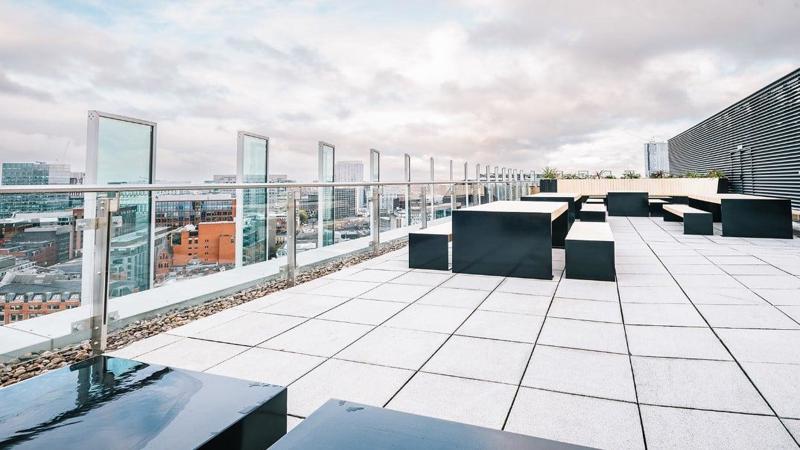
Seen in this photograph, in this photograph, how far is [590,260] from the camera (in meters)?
3.85

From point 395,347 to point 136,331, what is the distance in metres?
1.71

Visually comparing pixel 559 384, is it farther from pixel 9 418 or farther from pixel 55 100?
pixel 55 100

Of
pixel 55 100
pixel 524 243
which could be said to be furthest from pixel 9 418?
pixel 55 100

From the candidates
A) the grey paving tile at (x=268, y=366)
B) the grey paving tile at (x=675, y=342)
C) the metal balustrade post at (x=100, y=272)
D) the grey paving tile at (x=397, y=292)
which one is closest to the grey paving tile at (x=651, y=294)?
the grey paving tile at (x=675, y=342)

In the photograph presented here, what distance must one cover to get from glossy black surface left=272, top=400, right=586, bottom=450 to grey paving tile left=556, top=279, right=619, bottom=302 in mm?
2896

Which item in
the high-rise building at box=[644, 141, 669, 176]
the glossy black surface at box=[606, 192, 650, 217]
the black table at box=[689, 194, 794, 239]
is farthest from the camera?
the high-rise building at box=[644, 141, 669, 176]

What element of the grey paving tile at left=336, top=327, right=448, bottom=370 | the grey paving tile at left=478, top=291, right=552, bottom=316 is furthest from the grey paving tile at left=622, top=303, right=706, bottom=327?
the grey paving tile at left=336, top=327, right=448, bottom=370

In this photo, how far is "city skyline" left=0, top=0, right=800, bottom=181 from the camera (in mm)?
6173

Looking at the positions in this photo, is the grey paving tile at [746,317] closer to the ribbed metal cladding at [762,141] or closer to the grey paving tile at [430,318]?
the grey paving tile at [430,318]

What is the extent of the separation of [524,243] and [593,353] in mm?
1911

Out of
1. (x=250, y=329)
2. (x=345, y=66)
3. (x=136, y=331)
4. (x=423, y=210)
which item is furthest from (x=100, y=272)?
(x=345, y=66)

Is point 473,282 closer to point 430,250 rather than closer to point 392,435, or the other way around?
point 430,250

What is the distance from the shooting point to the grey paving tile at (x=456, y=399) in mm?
1538

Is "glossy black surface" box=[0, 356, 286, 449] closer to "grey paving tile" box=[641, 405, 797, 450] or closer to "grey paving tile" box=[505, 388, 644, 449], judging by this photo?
"grey paving tile" box=[505, 388, 644, 449]
